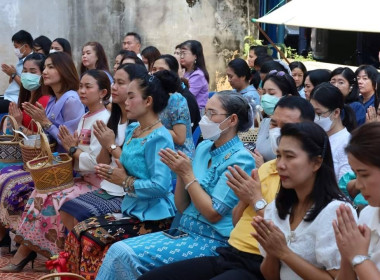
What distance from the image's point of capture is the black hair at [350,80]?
22.9 ft

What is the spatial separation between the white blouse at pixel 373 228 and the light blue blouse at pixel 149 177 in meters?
1.85

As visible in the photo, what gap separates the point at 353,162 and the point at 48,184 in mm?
3103

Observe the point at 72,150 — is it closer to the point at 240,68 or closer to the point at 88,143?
the point at 88,143

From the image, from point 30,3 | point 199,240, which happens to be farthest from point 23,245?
point 30,3

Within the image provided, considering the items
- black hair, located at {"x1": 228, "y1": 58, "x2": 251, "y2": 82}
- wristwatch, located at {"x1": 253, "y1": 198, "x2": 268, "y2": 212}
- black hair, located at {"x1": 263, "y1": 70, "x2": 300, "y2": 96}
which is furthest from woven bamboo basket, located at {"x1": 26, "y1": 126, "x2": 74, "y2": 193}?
black hair, located at {"x1": 228, "y1": 58, "x2": 251, "y2": 82}

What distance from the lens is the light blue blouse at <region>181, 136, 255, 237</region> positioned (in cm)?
426

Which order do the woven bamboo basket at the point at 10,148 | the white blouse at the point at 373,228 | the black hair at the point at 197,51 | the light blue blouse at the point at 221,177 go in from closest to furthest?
the white blouse at the point at 373,228
the light blue blouse at the point at 221,177
the woven bamboo basket at the point at 10,148
the black hair at the point at 197,51

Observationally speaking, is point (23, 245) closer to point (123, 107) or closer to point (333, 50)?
point (123, 107)

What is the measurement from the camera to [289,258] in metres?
3.36

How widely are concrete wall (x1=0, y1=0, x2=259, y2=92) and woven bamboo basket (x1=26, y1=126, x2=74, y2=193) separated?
5782 millimetres

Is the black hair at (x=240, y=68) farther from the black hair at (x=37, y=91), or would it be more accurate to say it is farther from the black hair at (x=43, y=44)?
the black hair at (x=43, y=44)

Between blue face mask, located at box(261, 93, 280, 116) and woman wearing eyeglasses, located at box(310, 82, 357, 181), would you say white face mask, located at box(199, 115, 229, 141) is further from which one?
blue face mask, located at box(261, 93, 280, 116)

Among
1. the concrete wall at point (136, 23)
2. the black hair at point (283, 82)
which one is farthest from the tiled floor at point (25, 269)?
the concrete wall at point (136, 23)

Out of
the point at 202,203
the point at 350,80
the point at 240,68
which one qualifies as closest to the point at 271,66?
the point at 240,68
